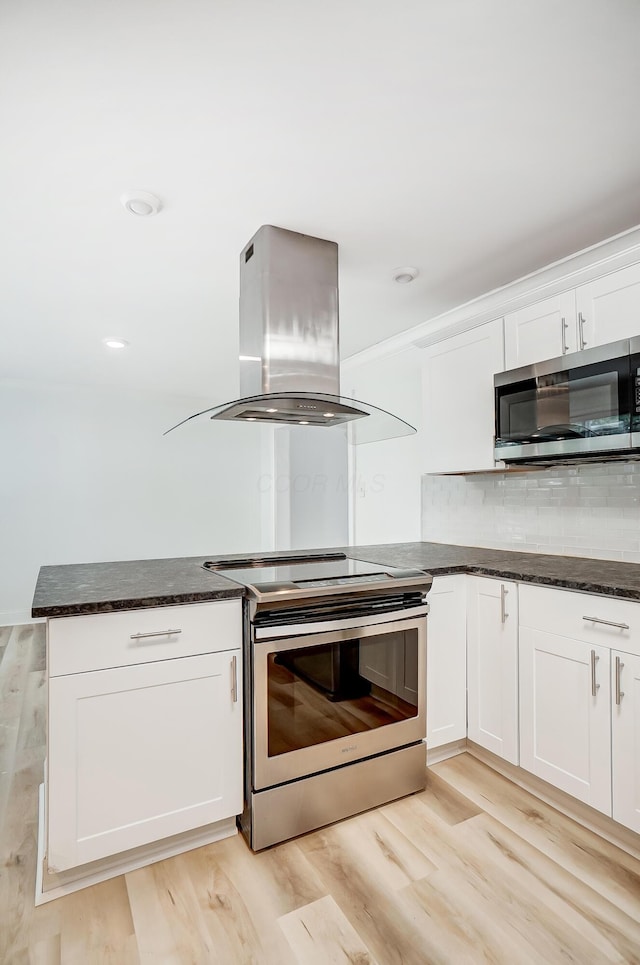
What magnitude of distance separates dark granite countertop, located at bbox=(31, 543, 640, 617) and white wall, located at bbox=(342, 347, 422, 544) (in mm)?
788

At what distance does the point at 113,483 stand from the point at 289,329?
390cm

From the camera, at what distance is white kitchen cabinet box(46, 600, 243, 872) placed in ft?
5.03

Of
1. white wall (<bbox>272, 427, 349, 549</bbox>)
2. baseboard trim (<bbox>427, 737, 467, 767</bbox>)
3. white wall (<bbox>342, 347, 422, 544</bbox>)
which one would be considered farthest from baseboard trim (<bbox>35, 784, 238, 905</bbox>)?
white wall (<bbox>272, 427, 349, 549</bbox>)

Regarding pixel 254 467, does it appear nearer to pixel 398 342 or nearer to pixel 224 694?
pixel 398 342

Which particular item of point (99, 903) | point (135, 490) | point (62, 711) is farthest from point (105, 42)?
point (135, 490)

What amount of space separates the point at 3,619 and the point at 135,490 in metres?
1.70

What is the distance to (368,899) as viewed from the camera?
154 centimetres

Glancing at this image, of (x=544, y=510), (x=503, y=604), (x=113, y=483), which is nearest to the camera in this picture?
(x=503, y=604)

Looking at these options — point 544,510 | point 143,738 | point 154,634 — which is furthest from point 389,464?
point 143,738

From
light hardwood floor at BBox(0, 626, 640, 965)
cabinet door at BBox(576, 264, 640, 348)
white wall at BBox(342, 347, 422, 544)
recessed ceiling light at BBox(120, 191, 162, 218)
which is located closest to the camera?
light hardwood floor at BBox(0, 626, 640, 965)

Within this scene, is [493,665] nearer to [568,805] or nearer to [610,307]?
[568,805]

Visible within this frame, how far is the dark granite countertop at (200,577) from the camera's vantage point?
5.29ft

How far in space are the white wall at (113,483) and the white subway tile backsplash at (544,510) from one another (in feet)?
10.2

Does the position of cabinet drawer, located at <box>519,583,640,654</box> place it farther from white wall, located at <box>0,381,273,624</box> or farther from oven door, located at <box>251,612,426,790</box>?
white wall, located at <box>0,381,273,624</box>
